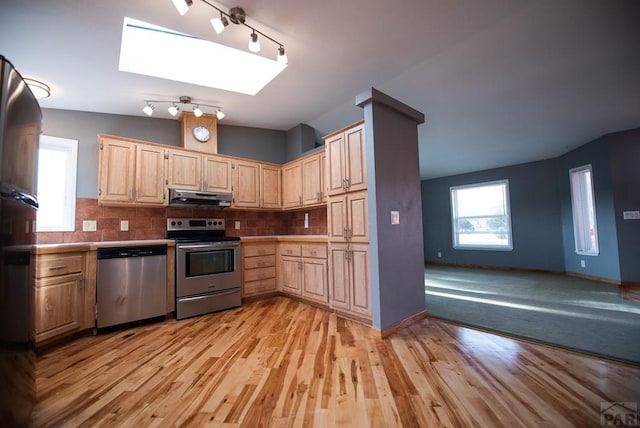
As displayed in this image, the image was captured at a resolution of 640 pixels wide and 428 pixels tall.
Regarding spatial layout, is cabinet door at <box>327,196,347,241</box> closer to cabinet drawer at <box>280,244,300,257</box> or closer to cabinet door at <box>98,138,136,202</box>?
cabinet drawer at <box>280,244,300,257</box>

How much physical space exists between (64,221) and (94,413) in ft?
8.31

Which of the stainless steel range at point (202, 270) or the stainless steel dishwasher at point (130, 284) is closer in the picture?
the stainless steel dishwasher at point (130, 284)

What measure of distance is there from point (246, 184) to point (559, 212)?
6.31m

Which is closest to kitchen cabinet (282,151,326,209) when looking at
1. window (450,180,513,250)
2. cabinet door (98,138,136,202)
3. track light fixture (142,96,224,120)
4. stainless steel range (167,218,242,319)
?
stainless steel range (167,218,242,319)

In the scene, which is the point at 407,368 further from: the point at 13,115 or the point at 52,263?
the point at 52,263

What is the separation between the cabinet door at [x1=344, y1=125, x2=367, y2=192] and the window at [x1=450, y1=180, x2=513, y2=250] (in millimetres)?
5103

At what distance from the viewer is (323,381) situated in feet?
5.65

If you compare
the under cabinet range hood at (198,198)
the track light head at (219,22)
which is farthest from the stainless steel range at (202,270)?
the track light head at (219,22)

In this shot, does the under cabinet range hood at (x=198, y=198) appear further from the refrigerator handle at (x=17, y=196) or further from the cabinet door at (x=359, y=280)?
the cabinet door at (x=359, y=280)

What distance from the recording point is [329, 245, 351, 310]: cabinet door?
284 centimetres

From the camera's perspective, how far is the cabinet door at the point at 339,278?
9.32ft

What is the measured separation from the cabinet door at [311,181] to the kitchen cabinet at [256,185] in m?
0.58

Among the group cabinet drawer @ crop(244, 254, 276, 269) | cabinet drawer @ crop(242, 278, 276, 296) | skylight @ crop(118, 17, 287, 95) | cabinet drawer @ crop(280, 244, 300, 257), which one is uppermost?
skylight @ crop(118, 17, 287, 95)

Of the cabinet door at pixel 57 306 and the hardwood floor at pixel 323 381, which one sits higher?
the cabinet door at pixel 57 306
